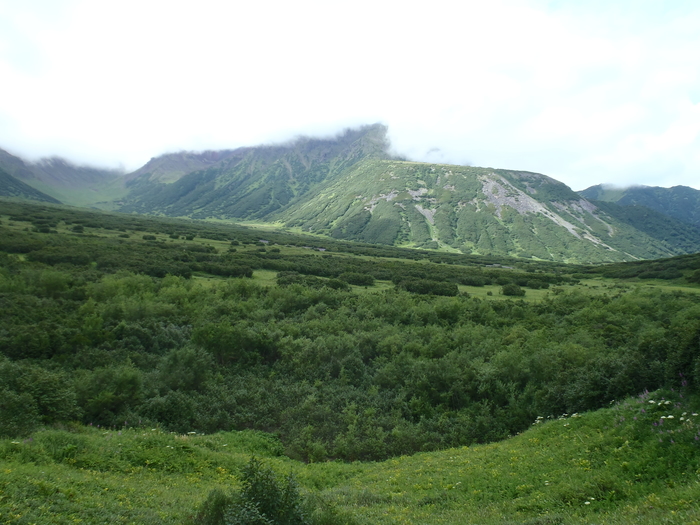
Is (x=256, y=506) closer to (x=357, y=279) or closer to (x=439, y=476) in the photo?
(x=439, y=476)

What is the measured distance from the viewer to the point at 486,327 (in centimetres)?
3256

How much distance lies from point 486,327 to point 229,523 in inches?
1109

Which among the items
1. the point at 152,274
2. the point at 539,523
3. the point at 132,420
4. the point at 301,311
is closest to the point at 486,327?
the point at 301,311

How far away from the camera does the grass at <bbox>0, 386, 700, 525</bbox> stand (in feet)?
31.1

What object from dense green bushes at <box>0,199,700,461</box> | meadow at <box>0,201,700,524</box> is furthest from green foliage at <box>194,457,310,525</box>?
dense green bushes at <box>0,199,700,461</box>

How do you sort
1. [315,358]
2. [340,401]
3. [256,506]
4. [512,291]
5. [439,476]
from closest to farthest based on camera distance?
1. [256,506]
2. [439,476]
3. [340,401]
4. [315,358]
5. [512,291]

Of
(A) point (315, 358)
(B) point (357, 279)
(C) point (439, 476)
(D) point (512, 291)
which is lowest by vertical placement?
(C) point (439, 476)

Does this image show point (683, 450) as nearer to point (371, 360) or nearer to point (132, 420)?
point (371, 360)

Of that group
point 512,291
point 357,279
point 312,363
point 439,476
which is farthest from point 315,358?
point 512,291

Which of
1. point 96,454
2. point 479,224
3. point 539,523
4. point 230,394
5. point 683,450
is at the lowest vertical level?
point 230,394

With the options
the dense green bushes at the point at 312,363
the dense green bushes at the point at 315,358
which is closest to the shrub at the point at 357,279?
the dense green bushes at the point at 315,358

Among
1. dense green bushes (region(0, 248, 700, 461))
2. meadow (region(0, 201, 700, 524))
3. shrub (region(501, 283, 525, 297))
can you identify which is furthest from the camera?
shrub (region(501, 283, 525, 297))

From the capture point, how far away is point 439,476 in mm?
14555

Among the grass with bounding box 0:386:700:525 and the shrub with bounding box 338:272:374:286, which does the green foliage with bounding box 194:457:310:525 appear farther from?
the shrub with bounding box 338:272:374:286
